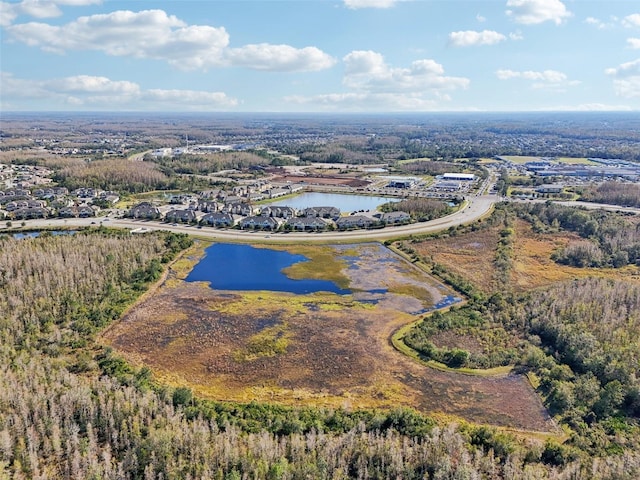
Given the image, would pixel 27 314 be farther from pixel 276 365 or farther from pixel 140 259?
pixel 276 365

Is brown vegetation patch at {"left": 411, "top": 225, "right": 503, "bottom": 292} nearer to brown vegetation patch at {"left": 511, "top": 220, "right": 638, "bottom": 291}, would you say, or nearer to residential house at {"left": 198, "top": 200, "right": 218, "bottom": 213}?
brown vegetation patch at {"left": 511, "top": 220, "right": 638, "bottom": 291}

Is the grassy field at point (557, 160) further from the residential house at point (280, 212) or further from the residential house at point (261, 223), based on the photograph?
the residential house at point (261, 223)

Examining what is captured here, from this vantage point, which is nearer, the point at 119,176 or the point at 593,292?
the point at 593,292

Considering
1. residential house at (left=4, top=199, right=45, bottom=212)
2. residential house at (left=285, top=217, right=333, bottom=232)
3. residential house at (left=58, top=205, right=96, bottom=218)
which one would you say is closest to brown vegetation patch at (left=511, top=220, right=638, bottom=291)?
residential house at (left=285, top=217, right=333, bottom=232)

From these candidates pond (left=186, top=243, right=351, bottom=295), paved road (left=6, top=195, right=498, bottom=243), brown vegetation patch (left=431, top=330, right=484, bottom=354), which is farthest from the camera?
paved road (left=6, top=195, right=498, bottom=243)

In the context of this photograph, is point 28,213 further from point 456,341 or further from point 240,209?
point 456,341

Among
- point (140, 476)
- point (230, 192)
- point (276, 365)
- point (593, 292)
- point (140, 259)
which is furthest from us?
point (230, 192)

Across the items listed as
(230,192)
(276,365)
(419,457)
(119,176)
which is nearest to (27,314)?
(276,365)
